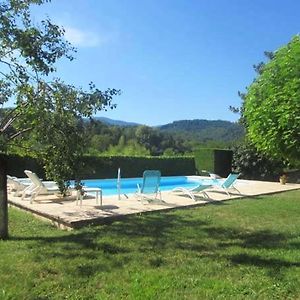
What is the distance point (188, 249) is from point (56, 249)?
2.18 metres

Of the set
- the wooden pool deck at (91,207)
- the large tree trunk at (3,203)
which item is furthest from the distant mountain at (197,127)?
the large tree trunk at (3,203)

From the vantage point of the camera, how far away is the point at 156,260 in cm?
594

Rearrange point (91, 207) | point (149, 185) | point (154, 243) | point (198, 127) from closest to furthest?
point (154, 243)
point (91, 207)
point (149, 185)
point (198, 127)

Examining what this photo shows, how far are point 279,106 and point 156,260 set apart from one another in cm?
312

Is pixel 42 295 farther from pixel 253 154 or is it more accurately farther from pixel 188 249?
pixel 253 154

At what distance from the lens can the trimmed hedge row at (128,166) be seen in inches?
897

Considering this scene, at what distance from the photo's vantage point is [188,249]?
6.63 metres

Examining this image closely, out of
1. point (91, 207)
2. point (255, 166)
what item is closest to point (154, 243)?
point (91, 207)

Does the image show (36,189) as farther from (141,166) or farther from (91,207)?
(141,166)

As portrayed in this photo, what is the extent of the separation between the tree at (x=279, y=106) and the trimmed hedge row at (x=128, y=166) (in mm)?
15463

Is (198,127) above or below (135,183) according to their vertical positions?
above

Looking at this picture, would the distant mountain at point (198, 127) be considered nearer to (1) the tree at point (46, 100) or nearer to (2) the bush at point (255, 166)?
(2) the bush at point (255, 166)

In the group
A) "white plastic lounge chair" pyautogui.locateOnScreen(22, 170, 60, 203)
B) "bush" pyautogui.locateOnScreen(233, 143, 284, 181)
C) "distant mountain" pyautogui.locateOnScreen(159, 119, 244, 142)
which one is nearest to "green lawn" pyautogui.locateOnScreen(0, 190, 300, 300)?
"white plastic lounge chair" pyautogui.locateOnScreen(22, 170, 60, 203)

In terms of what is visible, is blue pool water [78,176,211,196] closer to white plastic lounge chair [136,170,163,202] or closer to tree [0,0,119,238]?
white plastic lounge chair [136,170,163,202]
